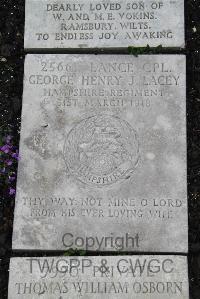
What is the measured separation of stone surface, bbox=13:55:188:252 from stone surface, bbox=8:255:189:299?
0.44ft

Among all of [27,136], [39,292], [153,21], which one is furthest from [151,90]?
[39,292]

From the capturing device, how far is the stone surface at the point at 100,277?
4.73 metres

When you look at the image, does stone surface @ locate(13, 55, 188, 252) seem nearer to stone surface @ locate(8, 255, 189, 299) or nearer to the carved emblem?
the carved emblem

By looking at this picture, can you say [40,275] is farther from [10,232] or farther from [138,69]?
[138,69]

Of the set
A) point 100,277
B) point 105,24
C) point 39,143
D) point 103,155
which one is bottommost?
point 100,277

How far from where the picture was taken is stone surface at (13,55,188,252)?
494 cm

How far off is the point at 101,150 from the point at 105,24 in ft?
4.23

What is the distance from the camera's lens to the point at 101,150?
16.8 ft

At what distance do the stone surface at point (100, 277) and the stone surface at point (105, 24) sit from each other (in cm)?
206

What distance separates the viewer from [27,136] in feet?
17.1

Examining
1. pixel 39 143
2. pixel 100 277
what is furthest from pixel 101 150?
pixel 100 277

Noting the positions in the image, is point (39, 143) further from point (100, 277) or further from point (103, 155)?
point (100, 277)

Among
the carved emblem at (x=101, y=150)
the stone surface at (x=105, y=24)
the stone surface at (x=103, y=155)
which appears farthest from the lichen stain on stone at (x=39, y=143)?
the stone surface at (x=105, y=24)

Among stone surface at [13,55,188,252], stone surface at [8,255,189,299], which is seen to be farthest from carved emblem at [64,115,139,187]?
stone surface at [8,255,189,299]
